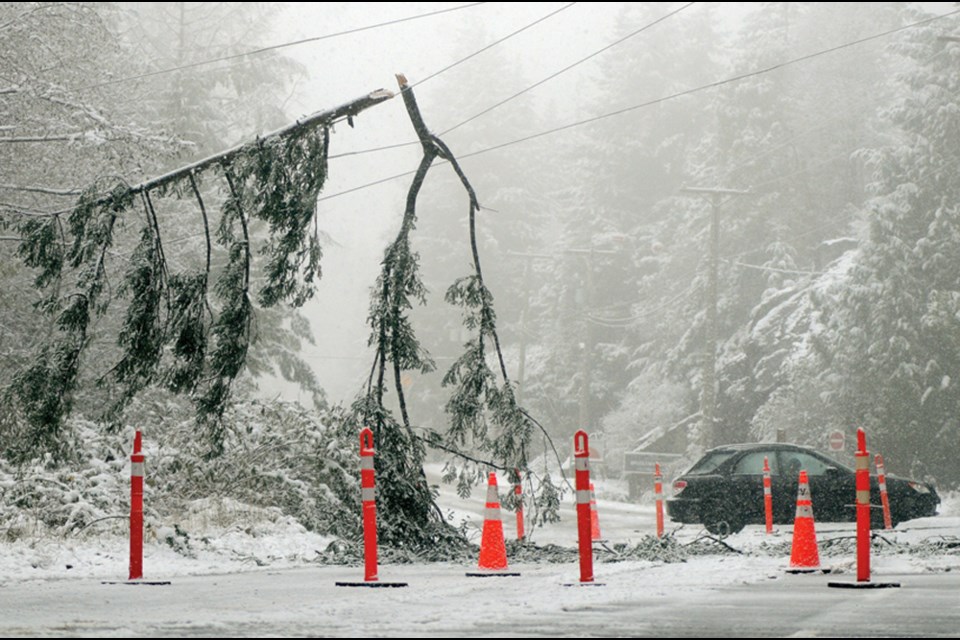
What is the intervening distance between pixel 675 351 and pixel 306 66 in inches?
624

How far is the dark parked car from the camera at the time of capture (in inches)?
734

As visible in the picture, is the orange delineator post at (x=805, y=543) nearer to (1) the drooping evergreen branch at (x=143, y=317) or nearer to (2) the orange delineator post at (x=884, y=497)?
(1) the drooping evergreen branch at (x=143, y=317)

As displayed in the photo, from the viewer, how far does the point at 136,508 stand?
385 inches

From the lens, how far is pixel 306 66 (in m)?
34.9

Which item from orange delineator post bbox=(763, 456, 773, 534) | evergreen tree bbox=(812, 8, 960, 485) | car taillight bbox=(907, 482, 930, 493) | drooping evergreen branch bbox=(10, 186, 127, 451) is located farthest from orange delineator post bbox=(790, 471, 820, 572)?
evergreen tree bbox=(812, 8, 960, 485)

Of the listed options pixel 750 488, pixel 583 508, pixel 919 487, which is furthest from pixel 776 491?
pixel 583 508

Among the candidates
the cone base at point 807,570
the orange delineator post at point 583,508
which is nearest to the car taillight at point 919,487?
the cone base at point 807,570

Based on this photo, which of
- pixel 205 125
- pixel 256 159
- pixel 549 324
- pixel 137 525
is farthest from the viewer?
pixel 549 324

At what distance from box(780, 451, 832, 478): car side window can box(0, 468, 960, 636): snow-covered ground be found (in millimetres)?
4366

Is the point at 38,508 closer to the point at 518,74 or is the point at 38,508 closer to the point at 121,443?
the point at 121,443

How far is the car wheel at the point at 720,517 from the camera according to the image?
61.9 ft

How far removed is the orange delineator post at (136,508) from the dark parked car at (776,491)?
424 inches

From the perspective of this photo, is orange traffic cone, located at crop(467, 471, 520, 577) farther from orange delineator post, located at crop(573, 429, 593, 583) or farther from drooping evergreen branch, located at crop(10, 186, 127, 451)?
drooping evergreen branch, located at crop(10, 186, 127, 451)

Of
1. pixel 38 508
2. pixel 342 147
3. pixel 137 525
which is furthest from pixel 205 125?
pixel 342 147
